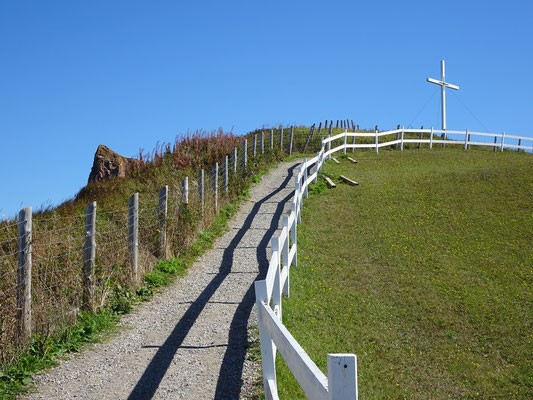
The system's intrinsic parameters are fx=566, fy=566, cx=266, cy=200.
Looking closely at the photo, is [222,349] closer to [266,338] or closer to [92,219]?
[266,338]

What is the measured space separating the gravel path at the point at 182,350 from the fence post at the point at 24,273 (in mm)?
1033

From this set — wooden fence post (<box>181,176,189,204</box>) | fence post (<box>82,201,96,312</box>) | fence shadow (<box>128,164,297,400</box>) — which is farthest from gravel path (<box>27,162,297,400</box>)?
wooden fence post (<box>181,176,189,204</box>)

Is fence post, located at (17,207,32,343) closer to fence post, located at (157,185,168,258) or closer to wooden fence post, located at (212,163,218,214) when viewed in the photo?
fence post, located at (157,185,168,258)

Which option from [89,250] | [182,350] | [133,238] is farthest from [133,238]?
[182,350]

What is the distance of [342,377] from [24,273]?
24.0ft

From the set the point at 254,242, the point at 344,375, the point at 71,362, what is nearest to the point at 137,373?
the point at 71,362

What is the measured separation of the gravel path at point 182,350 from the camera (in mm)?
7496

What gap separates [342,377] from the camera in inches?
122

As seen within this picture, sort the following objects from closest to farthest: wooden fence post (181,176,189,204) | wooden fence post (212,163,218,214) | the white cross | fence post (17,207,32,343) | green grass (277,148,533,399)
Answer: fence post (17,207,32,343) < green grass (277,148,533,399) < wooden fence post (181,176,189,204) < wooden fence post (212,163,218,214) < the white cross

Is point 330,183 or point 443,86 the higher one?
point 443,86

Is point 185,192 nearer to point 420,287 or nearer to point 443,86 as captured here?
point 420,287

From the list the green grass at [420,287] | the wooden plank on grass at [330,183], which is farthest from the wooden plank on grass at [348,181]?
the wooden plank on grass at [330,183]

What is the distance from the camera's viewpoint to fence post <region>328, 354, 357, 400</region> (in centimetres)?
304

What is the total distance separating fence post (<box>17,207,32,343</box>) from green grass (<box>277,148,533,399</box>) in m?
4.18
